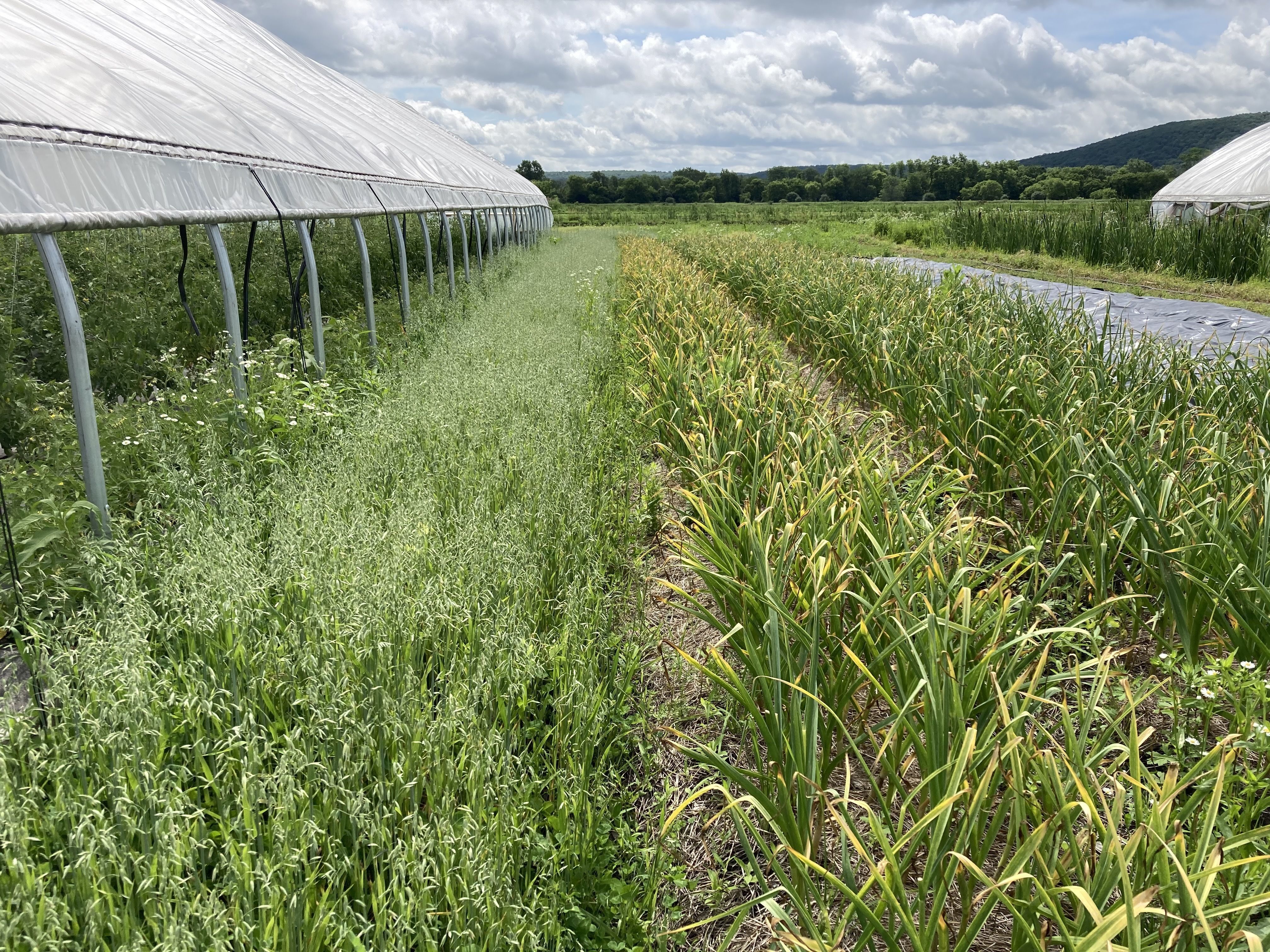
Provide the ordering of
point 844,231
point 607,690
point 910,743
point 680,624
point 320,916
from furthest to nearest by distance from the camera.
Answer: point 844,231
point 680,624
point 607,690
point 910,743
point 320,916

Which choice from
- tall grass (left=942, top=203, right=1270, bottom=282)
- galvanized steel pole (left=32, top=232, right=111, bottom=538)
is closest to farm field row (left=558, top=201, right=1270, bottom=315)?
tall grass (left=942, top=203, right=1270, bottom=282)

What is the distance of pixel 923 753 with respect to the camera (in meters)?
1.73

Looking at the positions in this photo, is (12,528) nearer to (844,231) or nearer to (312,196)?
(312,196)

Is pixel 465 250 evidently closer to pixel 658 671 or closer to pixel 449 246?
pixel 449 246

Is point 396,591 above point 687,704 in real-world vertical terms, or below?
above

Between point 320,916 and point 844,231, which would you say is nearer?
point 320,916

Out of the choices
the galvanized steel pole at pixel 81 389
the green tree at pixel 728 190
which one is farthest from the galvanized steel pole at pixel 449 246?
the green tree at pixel 728 190

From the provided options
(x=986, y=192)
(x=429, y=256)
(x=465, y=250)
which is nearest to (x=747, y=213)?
(x=986, y=192)

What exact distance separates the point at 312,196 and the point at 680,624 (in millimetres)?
4402

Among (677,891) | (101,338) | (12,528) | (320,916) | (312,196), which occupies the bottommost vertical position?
(677,891)

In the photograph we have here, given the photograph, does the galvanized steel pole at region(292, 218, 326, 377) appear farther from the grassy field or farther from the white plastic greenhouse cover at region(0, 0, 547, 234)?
the grassy field

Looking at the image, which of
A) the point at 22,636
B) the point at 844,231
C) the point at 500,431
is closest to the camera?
the point at 22,636

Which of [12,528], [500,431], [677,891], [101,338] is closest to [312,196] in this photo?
[101,338]

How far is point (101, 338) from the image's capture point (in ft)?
18.8
